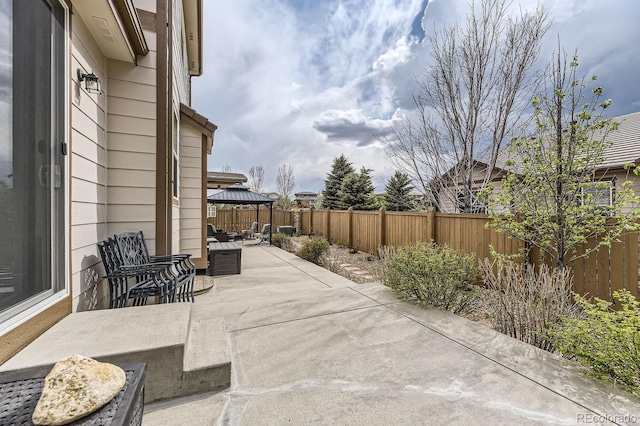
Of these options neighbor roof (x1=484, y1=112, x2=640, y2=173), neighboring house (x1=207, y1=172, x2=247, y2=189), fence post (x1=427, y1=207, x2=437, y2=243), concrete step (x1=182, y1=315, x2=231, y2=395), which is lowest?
concrete step (x1=182, y1=315, x2=231, y2=395)

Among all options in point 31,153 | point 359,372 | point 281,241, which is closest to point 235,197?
point 281,241

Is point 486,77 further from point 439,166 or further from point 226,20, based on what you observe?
point 226,20

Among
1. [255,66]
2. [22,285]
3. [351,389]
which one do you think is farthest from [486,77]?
[22,285]

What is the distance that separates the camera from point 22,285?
179 centimetres

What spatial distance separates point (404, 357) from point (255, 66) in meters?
8.02

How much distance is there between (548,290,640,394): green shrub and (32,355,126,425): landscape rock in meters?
3.13

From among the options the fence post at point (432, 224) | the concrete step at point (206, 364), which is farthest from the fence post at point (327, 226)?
the concrete step at point (206, 364)

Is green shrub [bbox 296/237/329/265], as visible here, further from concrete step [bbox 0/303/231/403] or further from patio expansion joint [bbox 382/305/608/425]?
concrete step [bbox 0/303/231/403]

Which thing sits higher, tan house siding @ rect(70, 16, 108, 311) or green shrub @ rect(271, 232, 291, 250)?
tan house siding @ rect(70, 16, 108, 311)

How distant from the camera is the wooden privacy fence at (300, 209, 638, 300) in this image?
372 centimetres

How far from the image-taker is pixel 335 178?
20.2 metres

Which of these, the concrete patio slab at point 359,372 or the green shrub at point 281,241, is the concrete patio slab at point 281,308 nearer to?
the concrete patio slab at point 359,372

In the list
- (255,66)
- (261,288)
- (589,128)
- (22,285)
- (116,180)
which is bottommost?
(261,288)

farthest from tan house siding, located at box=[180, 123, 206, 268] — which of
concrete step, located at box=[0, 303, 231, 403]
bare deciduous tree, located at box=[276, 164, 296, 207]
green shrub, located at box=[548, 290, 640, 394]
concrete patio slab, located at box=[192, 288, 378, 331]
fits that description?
bare deciduous tree, located at box=[276, 164, 296, 207]
